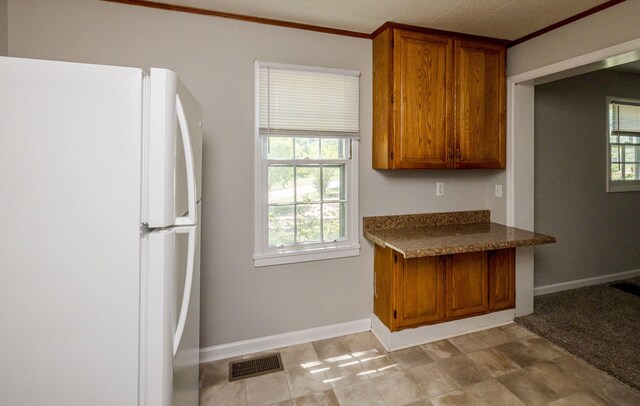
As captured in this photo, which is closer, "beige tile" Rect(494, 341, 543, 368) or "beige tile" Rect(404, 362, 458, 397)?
"beige tile" Rect(404, 362, 458, 397)

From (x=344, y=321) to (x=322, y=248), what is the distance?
657 mm

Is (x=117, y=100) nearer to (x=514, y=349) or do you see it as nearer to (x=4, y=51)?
(x=4, y=51)

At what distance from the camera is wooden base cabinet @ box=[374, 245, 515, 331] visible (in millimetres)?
2355

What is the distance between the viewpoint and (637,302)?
3.08m

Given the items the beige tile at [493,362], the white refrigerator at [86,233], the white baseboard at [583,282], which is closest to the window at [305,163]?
the beige tile at [493,362]

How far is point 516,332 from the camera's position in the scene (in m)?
2.60

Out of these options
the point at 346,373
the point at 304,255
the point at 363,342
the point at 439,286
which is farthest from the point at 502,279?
the point at 304,255

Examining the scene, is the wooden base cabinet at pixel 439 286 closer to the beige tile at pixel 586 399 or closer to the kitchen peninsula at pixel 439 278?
the kitchen peninsula at pixel 439 278

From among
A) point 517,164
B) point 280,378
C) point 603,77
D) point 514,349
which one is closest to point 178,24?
point 280,378

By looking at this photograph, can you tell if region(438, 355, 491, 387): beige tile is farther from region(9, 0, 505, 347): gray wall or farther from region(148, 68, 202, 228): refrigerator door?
region(148, 68, 202, 228): refrigerator door

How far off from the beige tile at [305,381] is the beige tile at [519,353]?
4.43ft

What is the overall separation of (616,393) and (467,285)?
101 cm

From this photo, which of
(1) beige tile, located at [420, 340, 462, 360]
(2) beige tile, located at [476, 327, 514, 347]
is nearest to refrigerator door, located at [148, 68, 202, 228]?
(1) beige tile, located at [420, 340, 462, 360]

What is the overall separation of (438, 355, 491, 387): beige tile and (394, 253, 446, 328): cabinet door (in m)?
0.31
